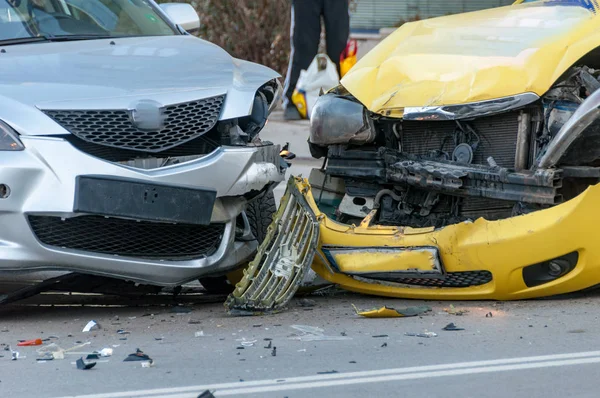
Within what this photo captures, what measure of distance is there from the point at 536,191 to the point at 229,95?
1532 millimetres

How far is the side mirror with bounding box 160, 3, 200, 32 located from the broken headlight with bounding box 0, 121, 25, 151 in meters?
2.19

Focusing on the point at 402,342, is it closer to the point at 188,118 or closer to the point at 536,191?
the point at 536,191

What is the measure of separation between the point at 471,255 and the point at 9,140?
2192 millimetres

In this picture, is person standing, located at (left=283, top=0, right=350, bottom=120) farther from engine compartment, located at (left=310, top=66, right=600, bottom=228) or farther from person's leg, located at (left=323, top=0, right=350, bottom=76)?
engine compartment, located at (left=310, top=66, right=600, bottom=228)

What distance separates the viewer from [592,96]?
527 centimetres

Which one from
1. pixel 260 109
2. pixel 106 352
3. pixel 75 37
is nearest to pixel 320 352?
pixel 106 352

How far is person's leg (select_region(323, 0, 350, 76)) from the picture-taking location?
1340cm

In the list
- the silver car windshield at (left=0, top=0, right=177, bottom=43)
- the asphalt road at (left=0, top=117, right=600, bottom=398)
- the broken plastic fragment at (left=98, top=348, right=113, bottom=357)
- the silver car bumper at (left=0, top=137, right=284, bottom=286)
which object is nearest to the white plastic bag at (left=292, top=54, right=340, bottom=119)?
the silver car windshield at (left=0, top=0, right=177, bottom=43)

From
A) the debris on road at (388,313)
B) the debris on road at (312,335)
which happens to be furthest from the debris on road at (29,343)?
the debris on road at (388,313)

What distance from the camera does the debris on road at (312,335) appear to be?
203 inches

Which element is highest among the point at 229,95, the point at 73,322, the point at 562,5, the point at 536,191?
the point at 562,5

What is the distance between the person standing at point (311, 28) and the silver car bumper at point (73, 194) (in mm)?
7816

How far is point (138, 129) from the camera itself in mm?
5336

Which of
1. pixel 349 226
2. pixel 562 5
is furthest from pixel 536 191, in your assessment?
pixel 562 5
